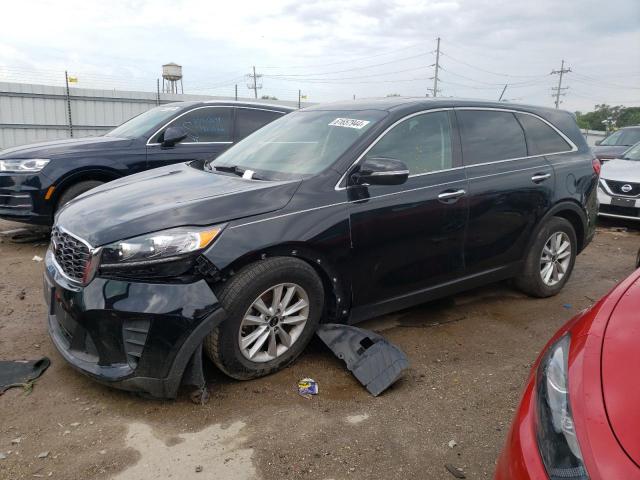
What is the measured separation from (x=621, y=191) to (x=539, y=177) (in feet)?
16.2

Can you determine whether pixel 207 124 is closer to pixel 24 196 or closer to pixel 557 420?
pixel 24 196

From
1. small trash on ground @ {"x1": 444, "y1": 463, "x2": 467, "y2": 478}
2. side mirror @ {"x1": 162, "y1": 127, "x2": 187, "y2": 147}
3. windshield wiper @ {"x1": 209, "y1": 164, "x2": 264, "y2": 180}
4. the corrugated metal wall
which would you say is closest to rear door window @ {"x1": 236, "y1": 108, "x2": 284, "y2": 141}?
side mirror @ {"x1": 162, "y1": 127, "x2": 187, "y2": 147}

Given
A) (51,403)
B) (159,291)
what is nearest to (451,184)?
(159,291)

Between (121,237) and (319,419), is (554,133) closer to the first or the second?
(319,419)

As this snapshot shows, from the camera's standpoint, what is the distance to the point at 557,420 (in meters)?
1.51

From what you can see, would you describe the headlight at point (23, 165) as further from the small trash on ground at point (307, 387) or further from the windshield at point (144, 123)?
the small trash on ground at point (307, 387)

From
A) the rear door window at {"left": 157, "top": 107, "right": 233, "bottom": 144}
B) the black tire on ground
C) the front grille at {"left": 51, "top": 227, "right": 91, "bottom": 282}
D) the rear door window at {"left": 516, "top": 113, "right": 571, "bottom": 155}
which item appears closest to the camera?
the front grille at {"left": 51, "top": 227, "right": 91, "bottom": 282}

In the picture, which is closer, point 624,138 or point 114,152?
point 114,152

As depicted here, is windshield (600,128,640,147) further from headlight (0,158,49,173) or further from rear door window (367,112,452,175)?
headlight (0,158,49,173)

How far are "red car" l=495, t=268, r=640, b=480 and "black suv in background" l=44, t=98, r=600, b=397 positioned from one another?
1.59 m

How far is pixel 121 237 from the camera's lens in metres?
2.75

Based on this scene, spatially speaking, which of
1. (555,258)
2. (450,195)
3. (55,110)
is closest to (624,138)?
(555,258)

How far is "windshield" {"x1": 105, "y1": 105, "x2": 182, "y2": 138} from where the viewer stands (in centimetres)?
649

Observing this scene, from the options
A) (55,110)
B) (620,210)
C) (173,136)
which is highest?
(55,110)
